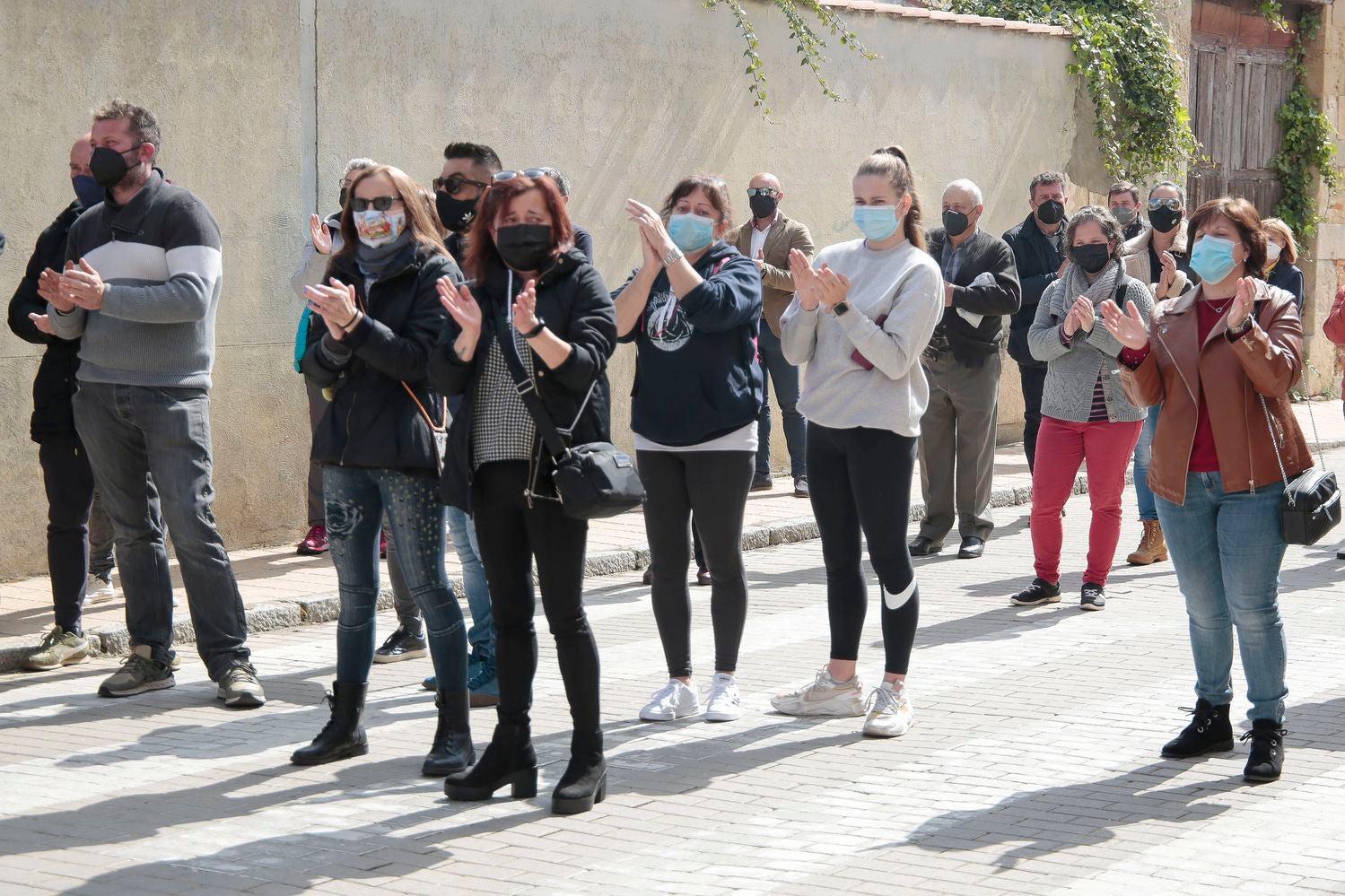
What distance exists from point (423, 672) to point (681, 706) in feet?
4.42

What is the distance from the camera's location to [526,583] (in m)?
5.70

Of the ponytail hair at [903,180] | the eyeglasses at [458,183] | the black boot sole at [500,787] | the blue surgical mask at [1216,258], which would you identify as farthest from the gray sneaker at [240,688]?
the blue surgical mask at [1216,258]

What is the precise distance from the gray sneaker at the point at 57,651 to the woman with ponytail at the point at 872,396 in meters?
3.20

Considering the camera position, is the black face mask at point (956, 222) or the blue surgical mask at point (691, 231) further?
the black face mask at point (956, 222)

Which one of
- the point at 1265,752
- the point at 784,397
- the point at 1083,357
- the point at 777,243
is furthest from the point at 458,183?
the point at 784,397

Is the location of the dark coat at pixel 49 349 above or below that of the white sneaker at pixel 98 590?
above

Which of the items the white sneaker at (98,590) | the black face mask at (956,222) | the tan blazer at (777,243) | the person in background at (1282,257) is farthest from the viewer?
the tan blazer at (777,243)

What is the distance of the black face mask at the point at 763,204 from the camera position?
1193cm

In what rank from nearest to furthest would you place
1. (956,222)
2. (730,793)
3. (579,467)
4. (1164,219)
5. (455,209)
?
1. (579,467)
2. (730,793)
3. (455,209)
4. (956,222)
5. (1164,219)

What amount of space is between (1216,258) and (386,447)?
2759 mm

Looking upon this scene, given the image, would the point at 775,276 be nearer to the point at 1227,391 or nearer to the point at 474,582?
the point at 474,582

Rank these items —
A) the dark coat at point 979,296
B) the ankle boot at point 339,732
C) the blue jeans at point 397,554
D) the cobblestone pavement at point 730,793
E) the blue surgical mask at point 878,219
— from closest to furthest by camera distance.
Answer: the cobblestone pavement at point 730,793 < the blue jeans at point 397,554 < the ankle boot at point 339,732 < the blue surgical mask at point 878,219 < the dark coat at point 979,296

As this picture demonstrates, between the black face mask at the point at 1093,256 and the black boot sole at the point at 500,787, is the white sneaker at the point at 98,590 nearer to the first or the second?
the black boot sole at the point at 500,787

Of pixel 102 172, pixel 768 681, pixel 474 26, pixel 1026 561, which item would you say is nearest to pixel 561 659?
pixel 768 681
